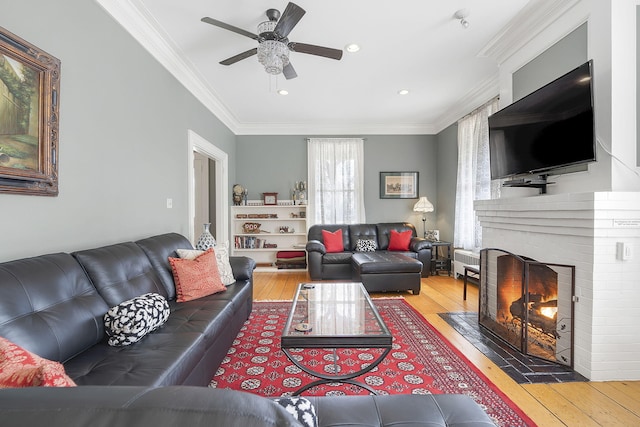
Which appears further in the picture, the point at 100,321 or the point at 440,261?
the point at 440,261

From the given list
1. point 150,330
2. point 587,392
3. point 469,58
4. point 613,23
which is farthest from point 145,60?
point 587,392

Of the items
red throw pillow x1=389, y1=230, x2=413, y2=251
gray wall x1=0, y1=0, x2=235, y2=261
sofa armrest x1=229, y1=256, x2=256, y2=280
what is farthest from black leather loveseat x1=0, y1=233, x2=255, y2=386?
red throw pillow x1=389, y1=230, x2=413, y2=251

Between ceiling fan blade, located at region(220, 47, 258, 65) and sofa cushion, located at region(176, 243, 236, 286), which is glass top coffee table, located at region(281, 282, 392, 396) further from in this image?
ceiling fan blade, located at region(220, 47, 258, 65)

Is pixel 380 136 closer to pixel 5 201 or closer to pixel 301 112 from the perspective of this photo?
pixel 301 112

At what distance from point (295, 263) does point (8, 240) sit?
14.2 ft

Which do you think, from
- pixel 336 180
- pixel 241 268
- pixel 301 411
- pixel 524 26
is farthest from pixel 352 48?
pixel 301 411

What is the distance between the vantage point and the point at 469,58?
3.39m

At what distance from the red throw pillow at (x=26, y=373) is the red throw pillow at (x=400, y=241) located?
197 inches

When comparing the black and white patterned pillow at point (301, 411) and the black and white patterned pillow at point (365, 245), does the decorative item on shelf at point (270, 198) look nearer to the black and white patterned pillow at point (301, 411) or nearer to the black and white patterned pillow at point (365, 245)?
the black and white patterned pillow at point (365, 245)

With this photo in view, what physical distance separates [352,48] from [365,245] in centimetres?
329

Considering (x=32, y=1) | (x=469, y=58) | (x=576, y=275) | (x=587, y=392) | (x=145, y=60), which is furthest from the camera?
(x=469, y=58)

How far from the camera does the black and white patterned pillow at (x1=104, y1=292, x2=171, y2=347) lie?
5.18 ft

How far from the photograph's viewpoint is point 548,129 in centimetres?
233

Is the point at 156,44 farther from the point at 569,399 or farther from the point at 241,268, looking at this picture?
the point at 569,399
